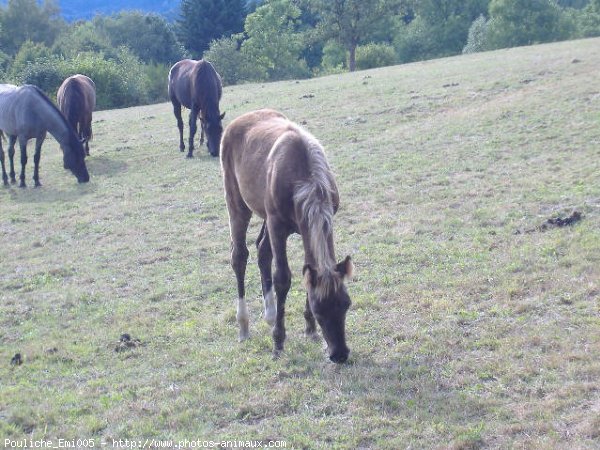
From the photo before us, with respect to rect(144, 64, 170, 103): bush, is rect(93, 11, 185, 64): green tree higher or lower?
higher

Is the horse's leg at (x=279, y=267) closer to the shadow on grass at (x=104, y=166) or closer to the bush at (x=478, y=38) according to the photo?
the shadow on grass at (x=104, y=166)

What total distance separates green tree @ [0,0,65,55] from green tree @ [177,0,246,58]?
448 inches

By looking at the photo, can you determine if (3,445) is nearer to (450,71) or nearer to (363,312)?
(363,312)

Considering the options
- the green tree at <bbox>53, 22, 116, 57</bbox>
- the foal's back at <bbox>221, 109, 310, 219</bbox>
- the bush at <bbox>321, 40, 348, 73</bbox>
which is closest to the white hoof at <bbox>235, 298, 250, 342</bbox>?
the foal's back at <bbox>221, 109, 310, 219</bbox>

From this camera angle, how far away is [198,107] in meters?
15.8

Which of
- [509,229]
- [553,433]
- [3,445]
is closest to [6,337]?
[3,445]

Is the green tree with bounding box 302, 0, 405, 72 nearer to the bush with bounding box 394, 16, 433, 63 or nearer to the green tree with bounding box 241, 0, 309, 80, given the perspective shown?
the green tree with bounding box 241, 0, 309, 80

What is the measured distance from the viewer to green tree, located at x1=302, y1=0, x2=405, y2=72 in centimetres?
4759

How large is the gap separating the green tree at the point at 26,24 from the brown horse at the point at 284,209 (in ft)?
170

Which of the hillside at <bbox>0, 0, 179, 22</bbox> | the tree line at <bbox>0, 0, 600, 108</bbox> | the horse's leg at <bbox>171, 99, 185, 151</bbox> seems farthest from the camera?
the hillside at <bbox>0, 0, 179, 22</bbox>

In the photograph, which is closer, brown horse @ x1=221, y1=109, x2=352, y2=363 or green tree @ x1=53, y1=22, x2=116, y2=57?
brown horse @ x1=221, y1=109, x2=352, y2=363

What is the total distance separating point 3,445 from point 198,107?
1207 centimetres

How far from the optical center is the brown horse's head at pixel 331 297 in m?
4.75

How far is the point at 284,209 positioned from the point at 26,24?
184 ft
